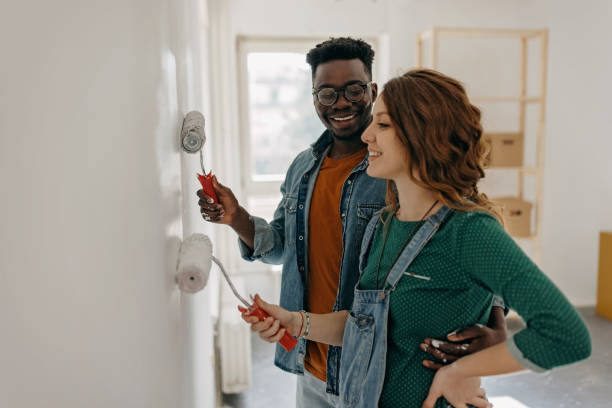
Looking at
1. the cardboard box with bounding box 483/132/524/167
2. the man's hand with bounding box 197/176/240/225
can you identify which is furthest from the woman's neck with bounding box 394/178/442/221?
the cardboard box with bounding box 483/132/524/167

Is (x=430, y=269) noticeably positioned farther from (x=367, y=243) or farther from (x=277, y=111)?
(x=277, y=111)

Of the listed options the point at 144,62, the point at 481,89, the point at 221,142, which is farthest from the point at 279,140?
the point at 144,62

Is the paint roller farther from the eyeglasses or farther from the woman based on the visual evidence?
the eyeglasses

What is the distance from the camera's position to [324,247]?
1273 mm

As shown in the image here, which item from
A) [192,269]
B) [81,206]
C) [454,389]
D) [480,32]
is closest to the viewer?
[81,206]

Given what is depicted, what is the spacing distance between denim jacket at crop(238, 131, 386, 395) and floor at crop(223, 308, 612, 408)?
57.0 inches

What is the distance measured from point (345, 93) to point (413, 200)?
0.40 metres

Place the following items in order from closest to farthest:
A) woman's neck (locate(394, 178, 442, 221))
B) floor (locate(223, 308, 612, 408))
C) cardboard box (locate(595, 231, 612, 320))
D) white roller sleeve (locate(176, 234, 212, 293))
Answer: white roller sleeve (locate(176, 234, 212, 293))
woman's neck (locate(394, 178, 442, 221))
floor (locate(223, 308, 612, 408))
cardboard box (locate(595, 231, 612, 320))

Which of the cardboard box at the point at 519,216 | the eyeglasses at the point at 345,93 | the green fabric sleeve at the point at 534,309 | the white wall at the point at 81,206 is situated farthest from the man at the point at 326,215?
the cardboard box at the point at 519,216

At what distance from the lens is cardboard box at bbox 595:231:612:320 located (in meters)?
3.73

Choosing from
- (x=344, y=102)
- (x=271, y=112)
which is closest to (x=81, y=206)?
(x=344, y=102)

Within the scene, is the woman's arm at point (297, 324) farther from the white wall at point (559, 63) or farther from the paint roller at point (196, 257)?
the white wall at point (559, 63)

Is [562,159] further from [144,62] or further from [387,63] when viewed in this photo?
[144,62]

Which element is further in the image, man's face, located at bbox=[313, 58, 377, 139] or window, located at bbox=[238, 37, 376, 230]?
window, located at bbox=[238, 37, 376, 230]
